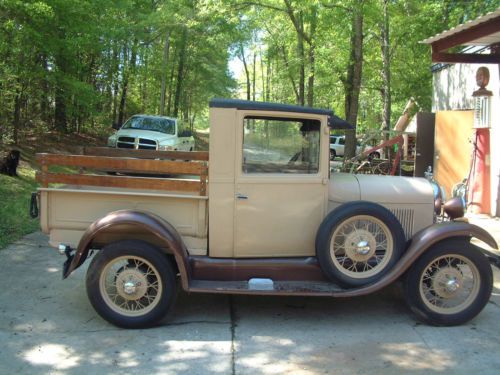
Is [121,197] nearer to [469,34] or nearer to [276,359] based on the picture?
[276,359]

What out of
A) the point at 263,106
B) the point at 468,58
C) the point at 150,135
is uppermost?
the point at 468,58

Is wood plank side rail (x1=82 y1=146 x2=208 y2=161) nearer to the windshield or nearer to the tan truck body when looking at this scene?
the tan truck body

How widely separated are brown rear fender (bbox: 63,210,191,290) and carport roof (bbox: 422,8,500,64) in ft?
17.0

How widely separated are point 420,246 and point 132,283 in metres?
2.47

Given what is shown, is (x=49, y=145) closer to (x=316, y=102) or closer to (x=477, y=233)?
(x=477, y=233)

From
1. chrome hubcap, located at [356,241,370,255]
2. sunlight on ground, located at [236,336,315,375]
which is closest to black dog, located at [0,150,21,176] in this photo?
sunlight on ground, located at [236,336,315,375]

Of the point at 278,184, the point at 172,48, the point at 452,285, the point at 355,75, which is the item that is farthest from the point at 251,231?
the point at 172,48

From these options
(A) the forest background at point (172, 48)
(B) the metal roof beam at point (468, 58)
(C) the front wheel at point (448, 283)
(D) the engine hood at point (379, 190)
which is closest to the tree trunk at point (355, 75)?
(A) the forest background at point (172, 48)

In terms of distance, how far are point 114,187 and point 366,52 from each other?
879 inches

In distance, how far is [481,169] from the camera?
9344 mm

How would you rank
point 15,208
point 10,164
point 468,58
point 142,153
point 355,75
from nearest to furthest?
point 142,153 → point 468,58 → point 15,208 → point 10,164 → point 355,75

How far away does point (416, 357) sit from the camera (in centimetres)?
379

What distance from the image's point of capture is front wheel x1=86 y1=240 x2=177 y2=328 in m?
4.23

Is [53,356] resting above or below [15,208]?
below
